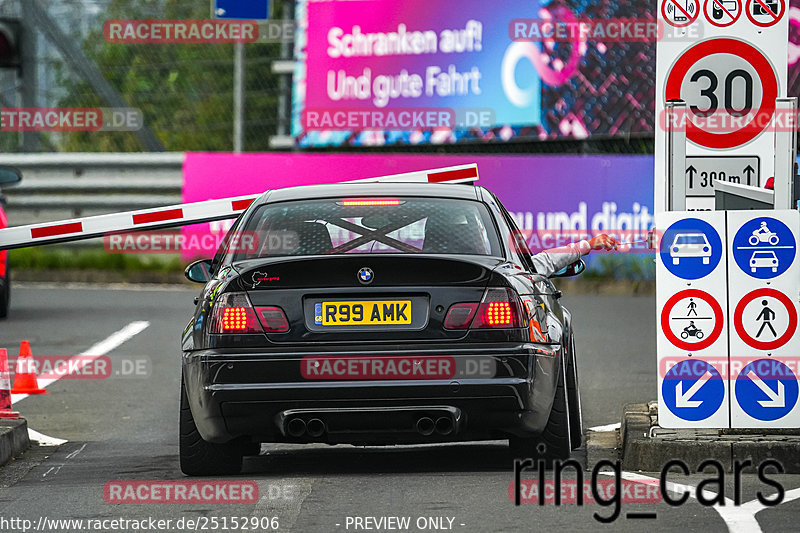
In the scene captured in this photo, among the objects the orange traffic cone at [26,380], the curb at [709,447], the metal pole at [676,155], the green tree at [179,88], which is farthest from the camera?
the green tree at [179,88]

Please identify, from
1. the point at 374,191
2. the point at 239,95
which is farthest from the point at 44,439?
the point at 239,95

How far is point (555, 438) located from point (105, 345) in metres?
7.41

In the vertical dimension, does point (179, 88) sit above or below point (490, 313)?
above

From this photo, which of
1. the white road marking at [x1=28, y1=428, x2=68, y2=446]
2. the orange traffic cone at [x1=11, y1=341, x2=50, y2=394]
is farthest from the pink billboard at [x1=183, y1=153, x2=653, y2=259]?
the white road marking at [x1=28, y1=428, x2=68, y2=446]

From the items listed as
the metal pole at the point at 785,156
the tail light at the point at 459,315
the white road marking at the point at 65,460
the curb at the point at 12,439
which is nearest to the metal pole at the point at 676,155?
the metal pole at the point at 785,156

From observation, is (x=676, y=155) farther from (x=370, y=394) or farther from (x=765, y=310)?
(x=370, y=394)

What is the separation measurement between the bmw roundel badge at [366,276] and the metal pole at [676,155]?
6.07 ft

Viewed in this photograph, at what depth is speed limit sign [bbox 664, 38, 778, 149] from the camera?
8.95m

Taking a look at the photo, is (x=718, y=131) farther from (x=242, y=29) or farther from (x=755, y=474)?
(x=242, y=29)

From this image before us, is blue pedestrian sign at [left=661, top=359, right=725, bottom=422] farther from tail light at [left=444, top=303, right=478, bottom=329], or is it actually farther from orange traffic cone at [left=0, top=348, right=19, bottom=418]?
orange traffic cone at [left=0, top=348, right=19, bottom=418]

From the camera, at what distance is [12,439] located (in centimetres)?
940

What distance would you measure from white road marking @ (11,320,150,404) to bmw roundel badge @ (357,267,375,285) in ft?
16.1

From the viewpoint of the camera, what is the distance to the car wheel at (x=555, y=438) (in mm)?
8156

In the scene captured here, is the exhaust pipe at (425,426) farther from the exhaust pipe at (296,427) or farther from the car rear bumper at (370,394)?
the exhaust pipe at (296,427)
